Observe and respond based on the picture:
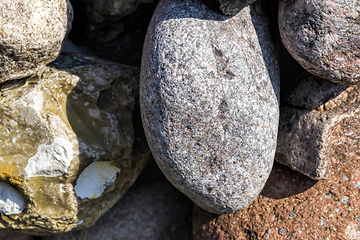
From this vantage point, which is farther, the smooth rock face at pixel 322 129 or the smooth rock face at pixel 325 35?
the smooth rock face at pixel 322 129

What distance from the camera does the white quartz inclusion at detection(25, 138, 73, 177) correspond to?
5.52 feet

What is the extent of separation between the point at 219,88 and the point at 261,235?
105 cm

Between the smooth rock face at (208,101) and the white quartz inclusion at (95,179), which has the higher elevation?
the smooth rock face at (208,101)

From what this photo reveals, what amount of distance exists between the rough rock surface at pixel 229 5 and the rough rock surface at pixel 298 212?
3.57ft

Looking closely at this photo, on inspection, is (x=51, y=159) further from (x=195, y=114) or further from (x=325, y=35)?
(x=325, y=35)

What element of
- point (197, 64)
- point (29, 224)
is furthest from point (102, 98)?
point (29, 224)

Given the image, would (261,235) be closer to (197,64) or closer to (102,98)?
(197,64)

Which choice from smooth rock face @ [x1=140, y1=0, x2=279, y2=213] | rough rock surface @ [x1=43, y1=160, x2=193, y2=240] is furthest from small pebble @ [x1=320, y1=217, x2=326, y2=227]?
rough rock surface @ [x1=43, y1=160, x2=193, y2=240]

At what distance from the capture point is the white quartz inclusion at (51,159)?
168cm

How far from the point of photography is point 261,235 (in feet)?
6.01

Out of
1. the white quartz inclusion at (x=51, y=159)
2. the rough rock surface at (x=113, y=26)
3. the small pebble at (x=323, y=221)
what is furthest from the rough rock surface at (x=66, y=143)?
the small pebble at (x=323, y=221)

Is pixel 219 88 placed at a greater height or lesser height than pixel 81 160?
greater

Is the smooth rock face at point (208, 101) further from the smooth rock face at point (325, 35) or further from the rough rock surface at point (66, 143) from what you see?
the rough rock surface at point (66, 143)

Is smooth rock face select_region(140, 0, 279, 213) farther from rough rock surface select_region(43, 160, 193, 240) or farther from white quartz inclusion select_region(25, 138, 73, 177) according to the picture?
rough rock surface select_region(43, 160, 193, 240)
